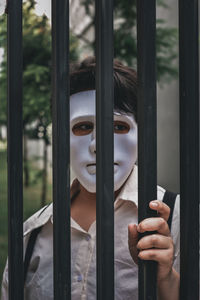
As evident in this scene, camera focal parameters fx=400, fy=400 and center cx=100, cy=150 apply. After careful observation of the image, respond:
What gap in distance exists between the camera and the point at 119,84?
4.25 feet

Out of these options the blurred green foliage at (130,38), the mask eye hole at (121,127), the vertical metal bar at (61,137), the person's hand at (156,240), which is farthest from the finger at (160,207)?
the blurred green foliage at (130,38)

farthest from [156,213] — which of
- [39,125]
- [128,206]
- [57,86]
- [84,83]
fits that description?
[39,125]

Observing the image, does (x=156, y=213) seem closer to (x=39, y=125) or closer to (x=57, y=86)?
(x=57, y=86)

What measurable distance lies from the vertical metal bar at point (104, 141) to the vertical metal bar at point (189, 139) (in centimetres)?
14

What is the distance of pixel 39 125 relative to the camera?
5.17 m

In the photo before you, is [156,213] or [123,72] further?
[123,72]

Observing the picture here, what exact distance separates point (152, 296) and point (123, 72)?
2.54ft

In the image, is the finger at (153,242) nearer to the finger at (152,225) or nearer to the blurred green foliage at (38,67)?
the finger at (152,225)

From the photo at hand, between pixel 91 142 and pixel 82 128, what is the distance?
0.06m

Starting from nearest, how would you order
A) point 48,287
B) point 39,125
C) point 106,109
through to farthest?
point 106,109, point 48,287, point 39,125

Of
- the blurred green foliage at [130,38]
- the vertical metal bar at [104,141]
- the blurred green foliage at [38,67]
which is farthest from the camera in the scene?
the blurred green foliage at [38,67]

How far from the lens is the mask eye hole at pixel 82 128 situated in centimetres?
130

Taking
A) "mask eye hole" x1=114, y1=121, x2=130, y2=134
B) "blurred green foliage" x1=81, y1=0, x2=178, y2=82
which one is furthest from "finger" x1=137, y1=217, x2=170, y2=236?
"blurred green foliage" x1=81, y1=0, x2=178, y2=82

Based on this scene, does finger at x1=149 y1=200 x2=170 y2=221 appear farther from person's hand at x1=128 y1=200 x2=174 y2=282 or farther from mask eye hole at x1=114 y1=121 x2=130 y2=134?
mask eye hole at x1=114 y1=121 x2=130 y2=134
